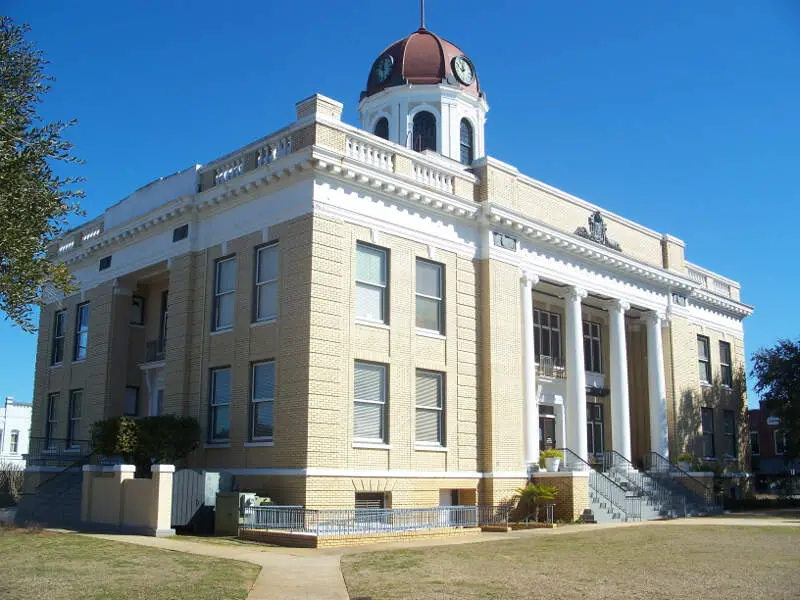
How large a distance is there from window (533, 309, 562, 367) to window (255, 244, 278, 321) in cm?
1202

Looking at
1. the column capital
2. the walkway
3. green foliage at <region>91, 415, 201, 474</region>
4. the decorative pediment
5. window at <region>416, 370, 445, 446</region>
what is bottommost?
the walkway

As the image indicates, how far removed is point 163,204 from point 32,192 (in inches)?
414

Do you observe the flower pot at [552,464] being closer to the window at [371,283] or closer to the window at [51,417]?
the window at [371,283]

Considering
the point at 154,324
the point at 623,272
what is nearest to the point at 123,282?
the point at 154,324

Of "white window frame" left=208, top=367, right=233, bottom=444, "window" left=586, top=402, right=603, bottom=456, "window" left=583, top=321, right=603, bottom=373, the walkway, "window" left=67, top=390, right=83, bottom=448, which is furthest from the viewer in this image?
"window" left=583, top=321, right=603, bottom=373

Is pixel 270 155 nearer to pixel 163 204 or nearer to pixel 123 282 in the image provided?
pixel 163 204

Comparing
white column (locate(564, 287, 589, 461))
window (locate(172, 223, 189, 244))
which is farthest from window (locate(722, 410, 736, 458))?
window (locate(172, 223, 189, 244))

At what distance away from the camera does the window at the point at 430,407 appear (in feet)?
82.8

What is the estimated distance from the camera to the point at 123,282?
102 feet


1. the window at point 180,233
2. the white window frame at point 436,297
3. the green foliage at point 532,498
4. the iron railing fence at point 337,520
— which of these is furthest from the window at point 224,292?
the green foliage at point 532,498

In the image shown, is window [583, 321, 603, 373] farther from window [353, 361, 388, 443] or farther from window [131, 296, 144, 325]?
window [131, 296, 144, 325]

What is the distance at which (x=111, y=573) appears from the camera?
42.2 feet

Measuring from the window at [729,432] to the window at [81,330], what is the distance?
2796 cm

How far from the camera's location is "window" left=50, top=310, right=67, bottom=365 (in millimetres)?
34250
